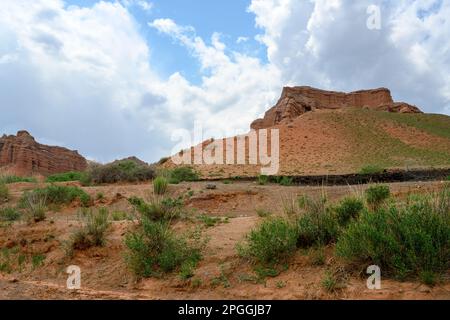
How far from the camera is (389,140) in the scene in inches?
2137

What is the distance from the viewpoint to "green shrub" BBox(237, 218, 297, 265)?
707 centimetres

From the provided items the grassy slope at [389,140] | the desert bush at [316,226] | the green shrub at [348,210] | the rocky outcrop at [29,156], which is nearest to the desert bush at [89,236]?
the desert bush at [316,226]

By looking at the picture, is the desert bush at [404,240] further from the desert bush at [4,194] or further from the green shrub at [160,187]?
the desert bush at [4,194]

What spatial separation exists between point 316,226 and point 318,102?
6988cm

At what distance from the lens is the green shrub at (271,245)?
7.07 metres

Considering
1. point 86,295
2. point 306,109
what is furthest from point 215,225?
point 306,109

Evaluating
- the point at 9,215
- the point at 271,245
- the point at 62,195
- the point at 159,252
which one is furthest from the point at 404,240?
the point at 62,195

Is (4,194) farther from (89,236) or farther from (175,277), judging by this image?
(175,277)

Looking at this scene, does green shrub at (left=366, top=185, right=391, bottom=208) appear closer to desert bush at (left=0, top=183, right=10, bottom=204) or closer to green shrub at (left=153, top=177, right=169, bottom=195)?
green shrub at (left=153, top=177, right=169, bottom=195)

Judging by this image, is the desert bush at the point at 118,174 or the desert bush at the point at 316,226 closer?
the desert bush at the point at 316,226

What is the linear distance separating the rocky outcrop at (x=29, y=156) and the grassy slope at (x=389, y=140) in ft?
112

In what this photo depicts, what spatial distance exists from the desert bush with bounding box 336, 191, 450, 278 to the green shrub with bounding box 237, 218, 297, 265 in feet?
2.78

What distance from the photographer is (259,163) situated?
46625 mm

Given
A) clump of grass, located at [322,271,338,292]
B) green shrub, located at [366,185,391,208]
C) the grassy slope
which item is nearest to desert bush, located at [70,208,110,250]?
clump of grass, located at [322,271,338,292]
